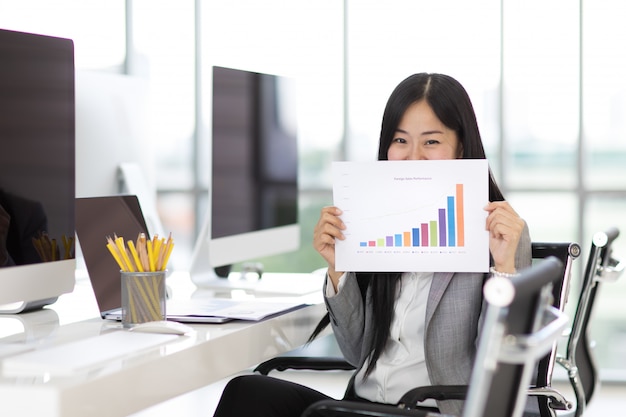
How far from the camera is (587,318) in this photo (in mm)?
2328

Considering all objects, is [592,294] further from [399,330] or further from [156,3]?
[156,3]

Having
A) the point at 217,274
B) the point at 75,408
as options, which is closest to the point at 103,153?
the point at 217,274

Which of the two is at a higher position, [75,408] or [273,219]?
[273,219]

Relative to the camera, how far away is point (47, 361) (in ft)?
5.02

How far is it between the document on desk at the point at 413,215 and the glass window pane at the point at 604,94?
3.19 m

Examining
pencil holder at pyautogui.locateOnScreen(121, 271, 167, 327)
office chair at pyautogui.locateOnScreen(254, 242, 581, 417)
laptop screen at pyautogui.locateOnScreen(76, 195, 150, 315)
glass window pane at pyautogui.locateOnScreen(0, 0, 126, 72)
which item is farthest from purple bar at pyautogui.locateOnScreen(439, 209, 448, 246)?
glass window pane at pyautogui.locateOnScreen(0, 0, 126, 72)

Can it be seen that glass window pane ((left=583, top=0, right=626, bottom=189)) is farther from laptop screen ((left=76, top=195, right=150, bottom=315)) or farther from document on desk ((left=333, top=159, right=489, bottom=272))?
laptop screen ((left=76, top=195, right=150, bottom=315))

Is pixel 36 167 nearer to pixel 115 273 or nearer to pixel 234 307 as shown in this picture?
pixel 115 273

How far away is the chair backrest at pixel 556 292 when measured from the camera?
6.59ft

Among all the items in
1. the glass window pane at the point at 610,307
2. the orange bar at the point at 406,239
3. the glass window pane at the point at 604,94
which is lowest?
the glass window pane at the point at 610,307

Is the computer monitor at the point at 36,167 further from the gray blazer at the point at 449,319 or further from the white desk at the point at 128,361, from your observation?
the gray blazer at the point at 449,319

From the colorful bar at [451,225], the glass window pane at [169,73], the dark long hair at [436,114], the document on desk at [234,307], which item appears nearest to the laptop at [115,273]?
the document on desk at [234,307]

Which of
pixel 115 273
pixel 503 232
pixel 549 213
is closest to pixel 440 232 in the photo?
pixel 503 232

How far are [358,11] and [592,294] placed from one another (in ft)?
10.7
